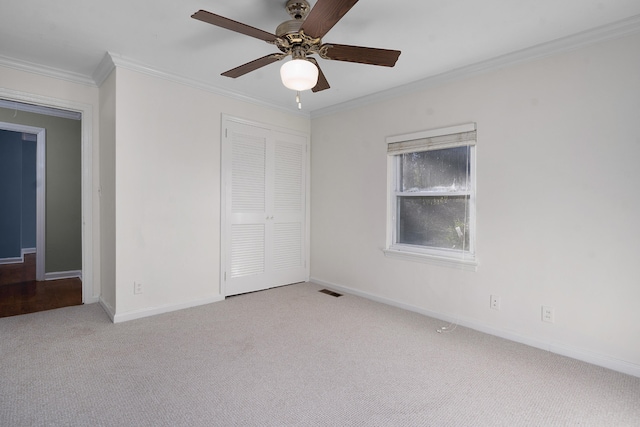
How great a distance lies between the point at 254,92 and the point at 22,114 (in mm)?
3428

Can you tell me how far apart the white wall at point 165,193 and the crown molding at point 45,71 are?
2.57 feet

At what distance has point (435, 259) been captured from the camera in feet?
11.1

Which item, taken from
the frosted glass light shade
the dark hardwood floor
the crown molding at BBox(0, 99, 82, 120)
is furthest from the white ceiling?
the dark hardwood floor

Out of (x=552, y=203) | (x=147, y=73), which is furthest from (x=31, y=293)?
(x=552, y=203)

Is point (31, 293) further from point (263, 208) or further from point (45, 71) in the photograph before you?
point (263, 208)

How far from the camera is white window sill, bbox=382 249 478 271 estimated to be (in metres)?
3.14

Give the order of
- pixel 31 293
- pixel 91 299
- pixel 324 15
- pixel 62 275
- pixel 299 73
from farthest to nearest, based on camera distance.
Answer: pixel 62 275 → pixel 31 293 → pixel 91 299 → pixel 299 73 → pixel 324 15

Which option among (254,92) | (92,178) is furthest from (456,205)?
(92,178)

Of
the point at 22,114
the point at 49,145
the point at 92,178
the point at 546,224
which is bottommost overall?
the point at 546,224

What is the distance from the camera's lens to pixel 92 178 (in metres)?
3.61

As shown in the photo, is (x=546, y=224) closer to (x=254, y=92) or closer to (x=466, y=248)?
(x=466, y=248)

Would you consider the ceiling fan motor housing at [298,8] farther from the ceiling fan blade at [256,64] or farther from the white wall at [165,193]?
the white wall at [165,193]

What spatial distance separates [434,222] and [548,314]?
1287 millimetres

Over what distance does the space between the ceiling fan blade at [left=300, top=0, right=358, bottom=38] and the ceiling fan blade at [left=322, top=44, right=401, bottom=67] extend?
0.55 ft
